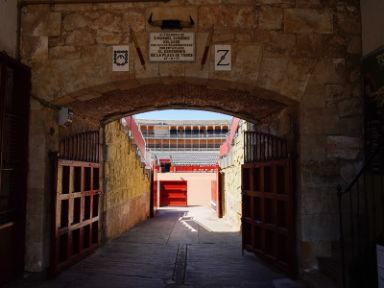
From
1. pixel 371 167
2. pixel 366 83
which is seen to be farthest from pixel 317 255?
pixel 366 83

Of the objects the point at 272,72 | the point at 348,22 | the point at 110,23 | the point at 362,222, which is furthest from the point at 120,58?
the point at 362,222

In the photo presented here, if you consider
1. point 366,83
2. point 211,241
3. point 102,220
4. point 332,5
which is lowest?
point 211,241

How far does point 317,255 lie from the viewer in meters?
4.41

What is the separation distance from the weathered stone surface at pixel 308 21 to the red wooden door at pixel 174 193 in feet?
50.7

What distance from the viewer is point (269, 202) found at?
5.52m

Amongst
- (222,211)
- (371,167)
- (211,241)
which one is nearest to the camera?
(371,167)

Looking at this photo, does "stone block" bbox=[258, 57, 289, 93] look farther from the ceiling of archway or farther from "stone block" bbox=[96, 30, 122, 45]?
"stone block" bbox=[96, 30, 122, 45]

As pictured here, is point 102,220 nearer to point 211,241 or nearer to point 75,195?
point 75,195

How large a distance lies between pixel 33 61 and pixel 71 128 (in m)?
1.13

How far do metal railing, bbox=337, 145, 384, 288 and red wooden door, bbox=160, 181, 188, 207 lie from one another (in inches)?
608

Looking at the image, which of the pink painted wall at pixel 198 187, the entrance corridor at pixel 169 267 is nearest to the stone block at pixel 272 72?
the entrance corridor at pixel 169 267

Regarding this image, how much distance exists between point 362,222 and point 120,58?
3.34m

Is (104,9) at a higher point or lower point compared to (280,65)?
higher

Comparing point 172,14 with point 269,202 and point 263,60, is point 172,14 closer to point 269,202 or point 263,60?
point 263,60
